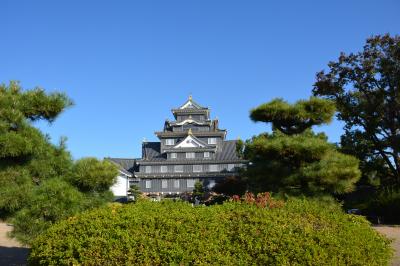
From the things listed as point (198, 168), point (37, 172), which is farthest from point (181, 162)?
point (37, 172)

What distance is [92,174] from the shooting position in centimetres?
707

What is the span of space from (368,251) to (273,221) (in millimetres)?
1385

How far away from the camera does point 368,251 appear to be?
5539 millimetres

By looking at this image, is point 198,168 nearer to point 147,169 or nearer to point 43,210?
point 147,169

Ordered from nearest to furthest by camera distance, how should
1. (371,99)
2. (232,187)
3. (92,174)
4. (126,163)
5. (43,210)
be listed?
(43,210), (92,174), (371,99), (232,187), (126,163)

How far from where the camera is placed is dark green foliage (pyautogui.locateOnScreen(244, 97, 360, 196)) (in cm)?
1183

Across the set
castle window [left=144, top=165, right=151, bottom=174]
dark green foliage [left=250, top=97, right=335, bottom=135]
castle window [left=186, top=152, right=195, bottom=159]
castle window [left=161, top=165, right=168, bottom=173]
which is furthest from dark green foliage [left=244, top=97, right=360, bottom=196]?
castle window [left=144, top=165, right=151, bottom=174]

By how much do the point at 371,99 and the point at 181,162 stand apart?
87.7 feet

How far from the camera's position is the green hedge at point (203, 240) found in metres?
4.91

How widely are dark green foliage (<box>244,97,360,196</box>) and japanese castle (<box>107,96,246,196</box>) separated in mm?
31616

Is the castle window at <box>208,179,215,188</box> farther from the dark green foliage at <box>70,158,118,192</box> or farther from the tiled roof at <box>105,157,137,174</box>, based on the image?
the dark green foliage at <box>70,158,118,192</box>

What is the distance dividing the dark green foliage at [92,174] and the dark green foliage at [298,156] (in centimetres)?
587

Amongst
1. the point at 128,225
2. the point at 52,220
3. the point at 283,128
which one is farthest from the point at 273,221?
the point at 283,128

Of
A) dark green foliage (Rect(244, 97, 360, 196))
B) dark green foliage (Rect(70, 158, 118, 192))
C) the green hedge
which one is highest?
dark green foliage (Rect(244, 97, 360, 196))
